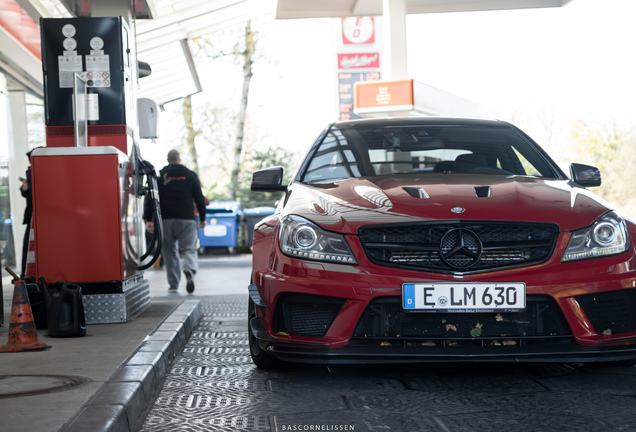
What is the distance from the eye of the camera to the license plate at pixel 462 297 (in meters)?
3.87

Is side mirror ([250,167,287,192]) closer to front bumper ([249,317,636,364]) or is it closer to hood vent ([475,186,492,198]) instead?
hood vent ([475,186,492,198])

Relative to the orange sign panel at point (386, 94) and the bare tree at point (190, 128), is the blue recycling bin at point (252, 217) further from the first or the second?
the bare tree at point (190, 128)

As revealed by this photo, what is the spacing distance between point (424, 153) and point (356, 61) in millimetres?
23259

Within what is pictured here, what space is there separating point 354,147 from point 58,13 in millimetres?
9596

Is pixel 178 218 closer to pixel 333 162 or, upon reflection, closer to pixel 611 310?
pixel 333 162

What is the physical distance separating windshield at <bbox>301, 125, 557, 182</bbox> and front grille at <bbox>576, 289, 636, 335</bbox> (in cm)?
133

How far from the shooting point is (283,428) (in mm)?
3404

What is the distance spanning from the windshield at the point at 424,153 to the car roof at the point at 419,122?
1.7 inches

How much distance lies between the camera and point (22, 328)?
206 inches

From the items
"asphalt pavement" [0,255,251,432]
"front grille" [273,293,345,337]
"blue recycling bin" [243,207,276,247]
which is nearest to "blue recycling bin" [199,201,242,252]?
"blue recycling bin" [243,207,276,247]

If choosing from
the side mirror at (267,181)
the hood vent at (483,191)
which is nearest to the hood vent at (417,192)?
the hood vent at (483,191)

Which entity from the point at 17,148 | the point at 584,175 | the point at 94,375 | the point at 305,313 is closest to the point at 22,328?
the point at 94,375

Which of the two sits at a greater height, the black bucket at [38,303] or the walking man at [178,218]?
the walking man at [178,218]

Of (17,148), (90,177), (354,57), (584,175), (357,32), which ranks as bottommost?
(584,175)
